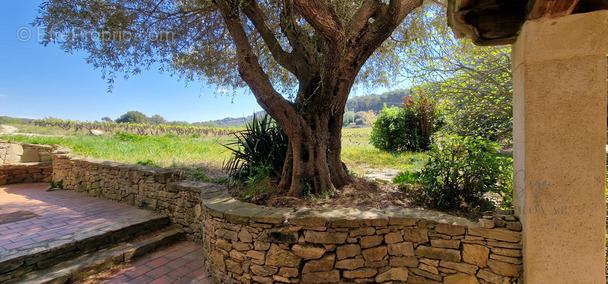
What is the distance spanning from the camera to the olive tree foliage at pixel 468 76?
4836 mm

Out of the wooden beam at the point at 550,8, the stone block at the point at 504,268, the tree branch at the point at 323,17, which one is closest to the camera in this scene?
the wooden beam at the point at 550,8

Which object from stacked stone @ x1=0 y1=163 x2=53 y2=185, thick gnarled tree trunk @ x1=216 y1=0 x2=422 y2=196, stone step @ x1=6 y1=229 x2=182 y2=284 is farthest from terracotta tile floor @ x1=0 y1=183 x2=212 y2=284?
stacked stone @ x1=0 y1=163 x2=53 y2=185

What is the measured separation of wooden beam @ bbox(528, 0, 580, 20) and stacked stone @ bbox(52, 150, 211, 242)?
4.00m

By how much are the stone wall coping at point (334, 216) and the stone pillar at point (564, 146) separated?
0.47 meters

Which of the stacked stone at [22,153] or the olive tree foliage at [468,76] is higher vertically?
the olive tree foliage at [468,76]

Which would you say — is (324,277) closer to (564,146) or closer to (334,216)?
(334,216)

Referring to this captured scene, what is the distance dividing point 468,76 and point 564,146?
12.4ft

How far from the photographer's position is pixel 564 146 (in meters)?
1.89

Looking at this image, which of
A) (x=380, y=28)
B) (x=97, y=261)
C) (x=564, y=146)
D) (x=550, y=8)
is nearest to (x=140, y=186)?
(x=97, y=261)

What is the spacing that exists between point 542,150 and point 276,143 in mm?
3059

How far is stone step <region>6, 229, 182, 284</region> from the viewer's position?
2772mm

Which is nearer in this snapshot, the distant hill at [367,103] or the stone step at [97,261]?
the stone step at [97,261]

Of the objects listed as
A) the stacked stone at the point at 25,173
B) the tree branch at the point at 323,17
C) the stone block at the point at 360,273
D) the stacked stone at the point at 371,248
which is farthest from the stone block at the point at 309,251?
the stacked stone at the point at 25,173

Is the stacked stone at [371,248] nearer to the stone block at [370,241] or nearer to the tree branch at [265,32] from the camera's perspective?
the stone block at [370,241]
